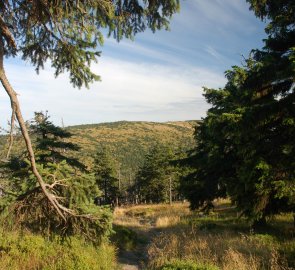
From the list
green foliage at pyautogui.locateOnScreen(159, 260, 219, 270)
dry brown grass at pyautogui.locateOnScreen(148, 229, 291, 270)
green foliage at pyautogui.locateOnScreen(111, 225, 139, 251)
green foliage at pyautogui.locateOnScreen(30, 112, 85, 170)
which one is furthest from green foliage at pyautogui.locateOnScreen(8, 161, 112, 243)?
green foliage at pyautogui.locateOnScreen(30, 112, 85, 170)

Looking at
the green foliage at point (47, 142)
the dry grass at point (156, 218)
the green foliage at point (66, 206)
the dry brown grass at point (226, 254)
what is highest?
the green foliage at point (47, 142)

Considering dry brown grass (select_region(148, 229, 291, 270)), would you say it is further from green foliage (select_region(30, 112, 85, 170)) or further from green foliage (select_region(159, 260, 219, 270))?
green foliage (select_region(30, 112, 85, 170))

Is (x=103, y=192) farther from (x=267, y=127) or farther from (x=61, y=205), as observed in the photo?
(x=267, y=127)

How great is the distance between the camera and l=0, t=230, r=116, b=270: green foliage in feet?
25.6

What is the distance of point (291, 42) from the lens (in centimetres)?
998

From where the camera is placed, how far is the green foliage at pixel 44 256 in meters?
7.79

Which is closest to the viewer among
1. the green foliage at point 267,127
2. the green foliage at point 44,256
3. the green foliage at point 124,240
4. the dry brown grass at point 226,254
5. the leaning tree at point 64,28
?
the leaning tree at point 64,28

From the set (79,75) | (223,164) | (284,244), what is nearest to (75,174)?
(79,75)

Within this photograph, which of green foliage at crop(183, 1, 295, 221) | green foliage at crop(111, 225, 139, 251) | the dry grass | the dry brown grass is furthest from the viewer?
the dry grass

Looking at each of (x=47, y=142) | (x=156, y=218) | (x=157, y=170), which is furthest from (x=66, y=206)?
(x=157, y=170)

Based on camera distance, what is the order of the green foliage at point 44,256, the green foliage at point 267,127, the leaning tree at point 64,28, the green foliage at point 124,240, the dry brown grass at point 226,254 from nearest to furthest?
1. the leaning tree at point 64,28
2. the dry brown grass at point 226,254
3. the green foliage at point 44,256
4. the green foliage at point 267,127
5. the green foliage at point 124,240

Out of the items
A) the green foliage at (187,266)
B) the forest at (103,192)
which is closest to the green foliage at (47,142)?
the forest at (103,192)

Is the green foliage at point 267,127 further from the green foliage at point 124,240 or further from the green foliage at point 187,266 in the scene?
the green foliage at point 124,240

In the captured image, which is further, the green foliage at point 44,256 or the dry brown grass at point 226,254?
the green foliage at point 44,256
